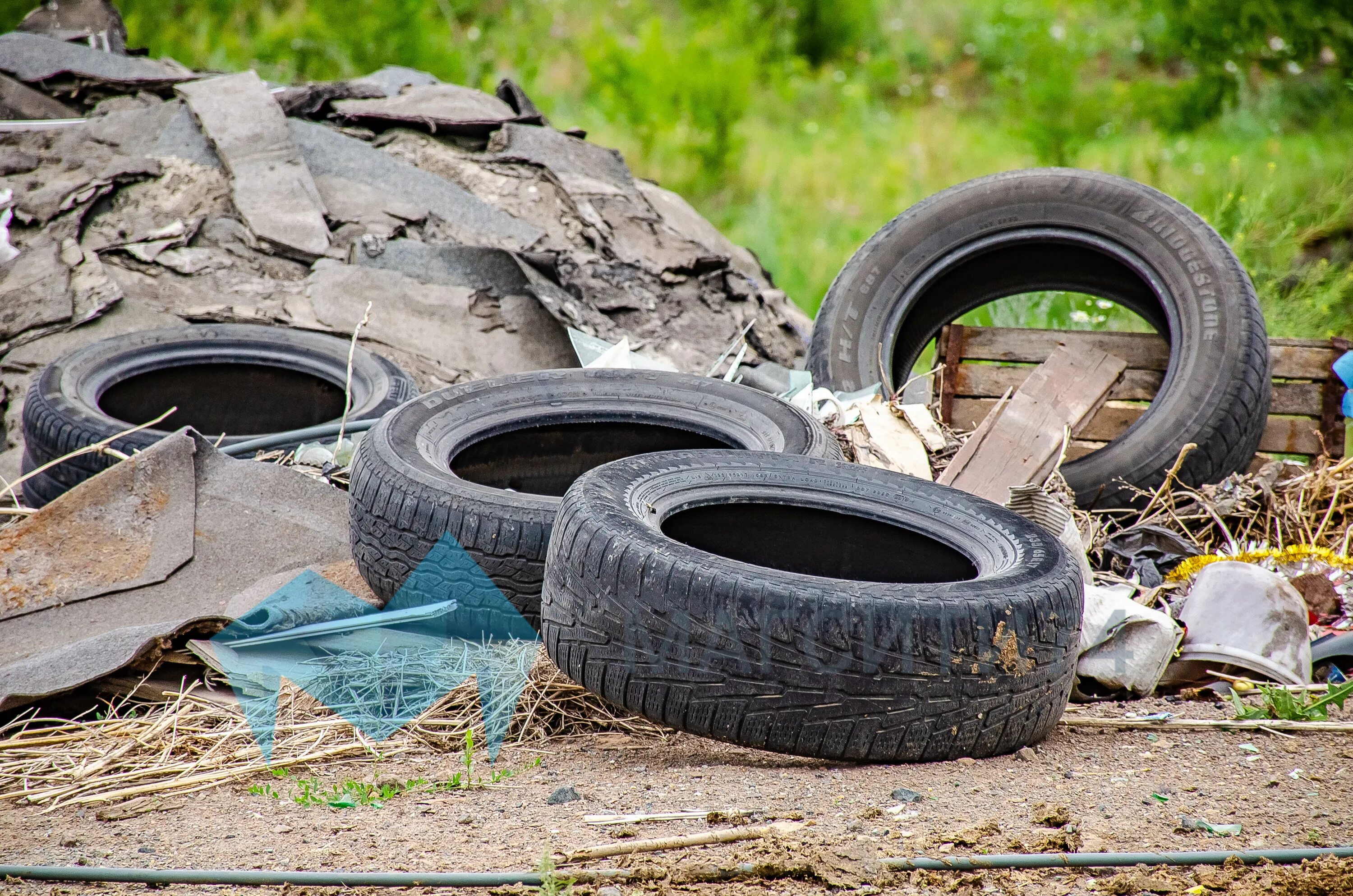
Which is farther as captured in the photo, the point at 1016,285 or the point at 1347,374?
the point at 1016,285

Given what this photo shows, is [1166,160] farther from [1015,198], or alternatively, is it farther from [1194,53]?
[1015,198]

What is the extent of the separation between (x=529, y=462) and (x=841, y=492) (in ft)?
4.27

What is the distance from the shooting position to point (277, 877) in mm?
2072

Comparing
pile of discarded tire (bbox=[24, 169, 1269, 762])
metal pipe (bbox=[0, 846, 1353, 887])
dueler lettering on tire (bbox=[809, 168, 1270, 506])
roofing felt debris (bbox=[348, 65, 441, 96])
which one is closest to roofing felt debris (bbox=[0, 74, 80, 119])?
roofing felt debris (bbox=[348, 65, 441, 96])

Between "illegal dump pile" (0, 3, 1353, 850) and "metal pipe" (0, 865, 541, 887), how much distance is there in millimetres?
494

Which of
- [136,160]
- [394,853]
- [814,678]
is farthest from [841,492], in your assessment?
[136,160]

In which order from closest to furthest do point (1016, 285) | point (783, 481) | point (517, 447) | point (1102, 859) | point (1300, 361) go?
point (1102, 859), point (783, 481), point (517, 447), point (1300, 361), point (1016, 285)

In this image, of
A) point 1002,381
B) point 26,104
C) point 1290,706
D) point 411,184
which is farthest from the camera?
point 26,104

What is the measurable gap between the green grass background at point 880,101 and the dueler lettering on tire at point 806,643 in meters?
4.12

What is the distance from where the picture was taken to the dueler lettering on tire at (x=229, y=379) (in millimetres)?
4824

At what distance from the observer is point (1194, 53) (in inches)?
396

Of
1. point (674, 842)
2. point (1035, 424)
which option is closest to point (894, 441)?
point (1035, 424)

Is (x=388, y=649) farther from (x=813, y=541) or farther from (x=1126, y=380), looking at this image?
(x=1126, y=380)

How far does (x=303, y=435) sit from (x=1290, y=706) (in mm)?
3437
